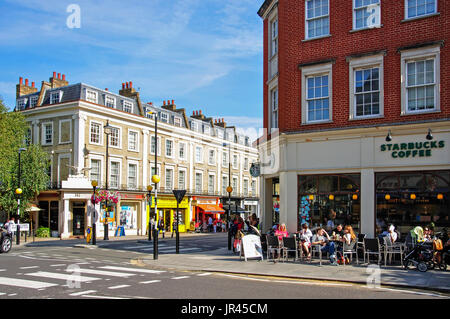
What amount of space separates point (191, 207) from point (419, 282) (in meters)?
40.2

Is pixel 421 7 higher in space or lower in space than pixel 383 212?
higher

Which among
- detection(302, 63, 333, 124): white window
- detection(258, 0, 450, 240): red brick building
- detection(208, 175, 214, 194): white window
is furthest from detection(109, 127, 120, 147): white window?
detection(302, 63, 333, 124): white window

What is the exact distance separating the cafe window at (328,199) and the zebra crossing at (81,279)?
617 centimetres

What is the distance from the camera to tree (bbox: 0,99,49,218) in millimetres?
36250

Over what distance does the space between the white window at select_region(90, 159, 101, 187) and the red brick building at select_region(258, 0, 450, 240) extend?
2314 cm

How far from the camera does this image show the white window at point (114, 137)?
1622 inches

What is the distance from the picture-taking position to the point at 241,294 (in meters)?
10.3

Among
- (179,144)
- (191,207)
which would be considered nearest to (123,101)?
(179,144)

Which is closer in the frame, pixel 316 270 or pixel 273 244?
pixel 316 270

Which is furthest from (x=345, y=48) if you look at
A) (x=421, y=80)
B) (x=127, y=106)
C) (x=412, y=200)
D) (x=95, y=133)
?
(x=127, y=106)

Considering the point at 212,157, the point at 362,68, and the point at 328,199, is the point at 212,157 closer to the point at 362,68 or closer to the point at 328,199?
the point at 328,199

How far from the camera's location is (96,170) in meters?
39.8

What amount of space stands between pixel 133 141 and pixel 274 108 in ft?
81.7

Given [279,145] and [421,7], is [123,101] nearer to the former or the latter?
[279,145]
